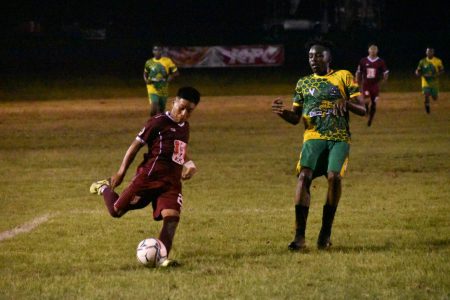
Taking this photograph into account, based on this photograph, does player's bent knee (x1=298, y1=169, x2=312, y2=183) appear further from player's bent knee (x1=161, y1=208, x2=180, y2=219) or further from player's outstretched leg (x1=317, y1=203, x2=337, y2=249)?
player's bent knee (x1=161, y1=208, x2=180, y2=219)

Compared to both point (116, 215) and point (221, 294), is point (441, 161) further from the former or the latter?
point (221, 294)

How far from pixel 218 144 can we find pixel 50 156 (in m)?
3.94

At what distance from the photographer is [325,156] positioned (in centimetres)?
1012

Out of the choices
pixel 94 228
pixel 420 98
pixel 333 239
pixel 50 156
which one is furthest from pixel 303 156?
pixel 420 98

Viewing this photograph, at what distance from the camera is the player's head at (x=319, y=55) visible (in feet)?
32.7

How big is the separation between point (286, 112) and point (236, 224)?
211 centimetres

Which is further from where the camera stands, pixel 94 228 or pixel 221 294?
pixel 94 228

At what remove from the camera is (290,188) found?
15.1 metres

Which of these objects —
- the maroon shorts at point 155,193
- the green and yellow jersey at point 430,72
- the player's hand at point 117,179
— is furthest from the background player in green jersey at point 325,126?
the green and yellow jersey at point 430,72

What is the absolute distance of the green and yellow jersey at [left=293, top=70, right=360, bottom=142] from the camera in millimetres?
10047

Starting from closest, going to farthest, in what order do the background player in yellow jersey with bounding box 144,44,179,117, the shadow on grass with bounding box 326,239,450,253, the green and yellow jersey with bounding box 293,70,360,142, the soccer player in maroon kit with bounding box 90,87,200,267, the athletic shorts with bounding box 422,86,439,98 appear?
1. the soccer player in maroon kit with bounding box 90,87,200,267
2. the shadow on grass with bounding box 326,239,450,253
3. the green and yellow jersey with bounding box 293,70,360,142
4. the background player in yellow jersey with bounding box 144,44,179,117
5. the athletic shorts with bounding box 422,86,439,98

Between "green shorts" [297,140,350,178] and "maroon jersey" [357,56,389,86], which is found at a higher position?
"green shorts" [297,140,350,178]

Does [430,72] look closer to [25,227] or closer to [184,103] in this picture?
[25,227]

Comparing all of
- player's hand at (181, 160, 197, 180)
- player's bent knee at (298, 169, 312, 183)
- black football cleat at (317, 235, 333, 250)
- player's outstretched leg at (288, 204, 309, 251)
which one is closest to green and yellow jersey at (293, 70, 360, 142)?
player's bent knee at (298, 169, 312, 183)
